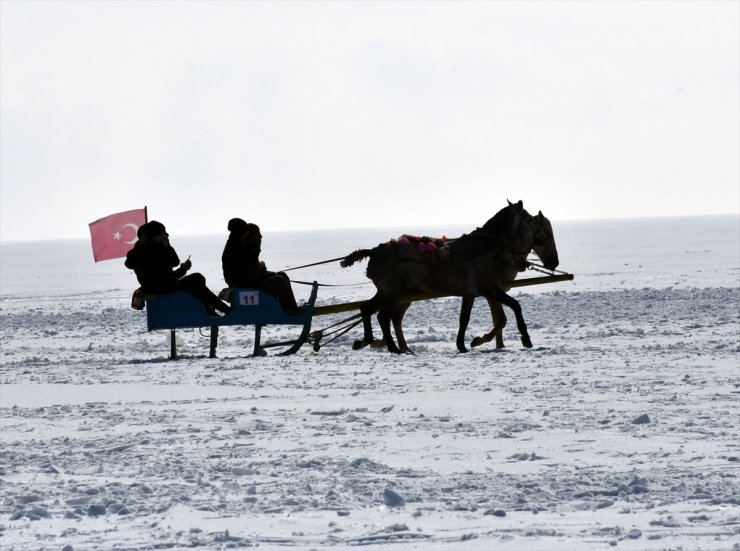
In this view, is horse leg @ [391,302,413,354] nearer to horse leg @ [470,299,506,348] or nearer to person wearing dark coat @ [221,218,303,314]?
horse leg @ [470,299,506,348]

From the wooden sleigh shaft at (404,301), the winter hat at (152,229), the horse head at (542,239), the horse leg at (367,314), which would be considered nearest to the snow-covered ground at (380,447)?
the horse leg at (367,314)

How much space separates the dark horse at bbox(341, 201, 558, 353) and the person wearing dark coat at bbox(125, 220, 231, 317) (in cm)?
176

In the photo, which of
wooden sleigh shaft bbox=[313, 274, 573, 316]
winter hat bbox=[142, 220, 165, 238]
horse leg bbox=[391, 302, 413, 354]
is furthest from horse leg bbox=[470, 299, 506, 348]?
winter hat bbox=[142, 220, 165, 238]

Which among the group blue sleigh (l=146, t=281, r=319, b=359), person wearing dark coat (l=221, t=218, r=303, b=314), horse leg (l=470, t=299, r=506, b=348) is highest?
person wearing dark coat (l=221, t=218, r=303, b=314)

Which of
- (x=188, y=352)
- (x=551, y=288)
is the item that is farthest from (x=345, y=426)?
(x=551, y=288)

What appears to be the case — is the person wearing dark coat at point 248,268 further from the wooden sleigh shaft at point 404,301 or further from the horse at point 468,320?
the horse at point 468,320

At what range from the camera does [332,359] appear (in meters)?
14.4

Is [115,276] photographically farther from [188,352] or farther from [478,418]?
[478,418]

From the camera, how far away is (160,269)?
14195mm

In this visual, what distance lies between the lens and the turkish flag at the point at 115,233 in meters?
16.5

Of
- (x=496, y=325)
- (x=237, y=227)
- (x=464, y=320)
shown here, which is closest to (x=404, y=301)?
(x=464, y=320)

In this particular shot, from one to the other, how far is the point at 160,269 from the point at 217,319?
34.1 inches

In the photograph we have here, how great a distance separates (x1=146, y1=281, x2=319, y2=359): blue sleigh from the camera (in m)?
14.3

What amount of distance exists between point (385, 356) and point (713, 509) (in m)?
8.49
